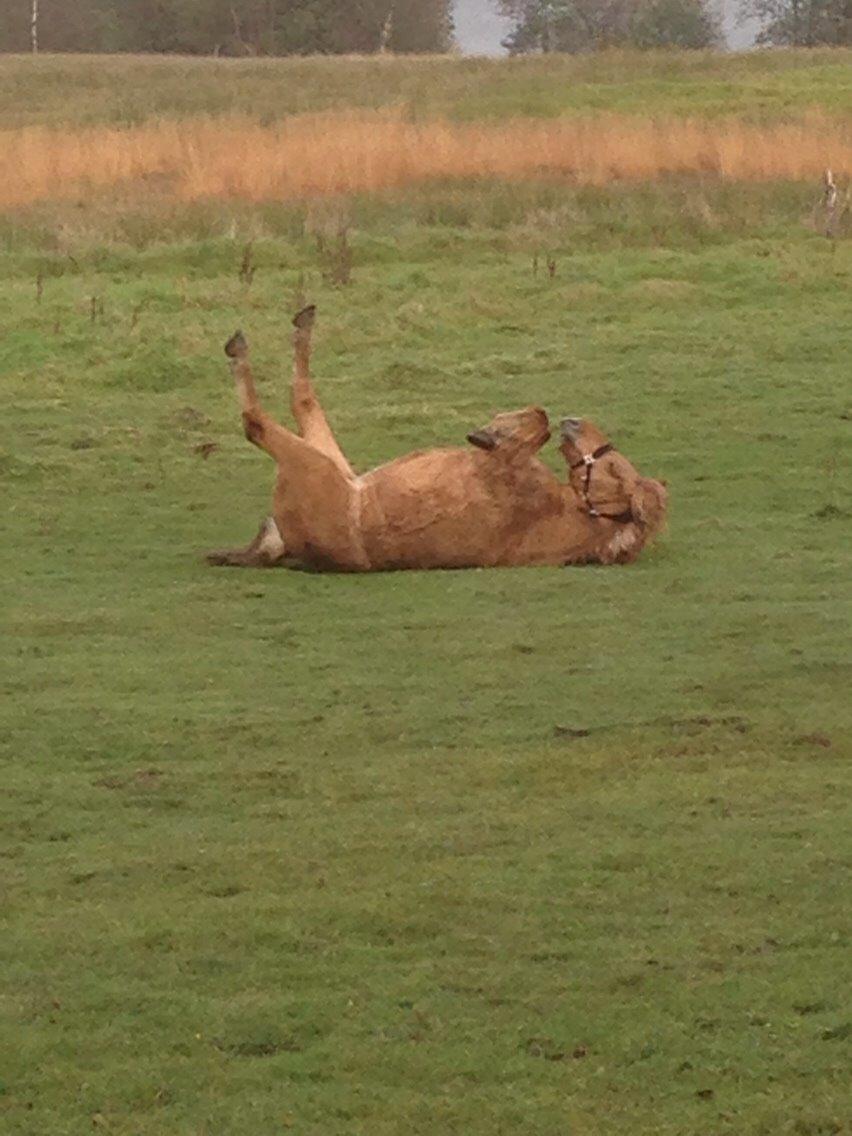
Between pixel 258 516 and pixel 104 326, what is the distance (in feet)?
15.6

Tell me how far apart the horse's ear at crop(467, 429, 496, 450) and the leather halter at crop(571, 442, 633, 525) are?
392 millimetres

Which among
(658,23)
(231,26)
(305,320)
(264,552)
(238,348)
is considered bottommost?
(264,552)

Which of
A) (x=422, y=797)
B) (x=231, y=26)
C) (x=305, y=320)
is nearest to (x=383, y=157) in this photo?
(x=305, y=320)

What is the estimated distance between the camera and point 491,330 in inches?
580

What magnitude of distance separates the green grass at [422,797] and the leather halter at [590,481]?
10.6 inches

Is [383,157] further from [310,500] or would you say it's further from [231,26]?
[231,26]

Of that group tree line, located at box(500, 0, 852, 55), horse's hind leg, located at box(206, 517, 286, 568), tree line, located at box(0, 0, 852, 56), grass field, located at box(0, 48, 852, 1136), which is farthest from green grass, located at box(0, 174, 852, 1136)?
tree line, located at box(500, 0, 852, 55)

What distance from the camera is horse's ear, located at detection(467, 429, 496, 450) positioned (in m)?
8.45

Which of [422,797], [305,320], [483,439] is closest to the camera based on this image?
[422,797]

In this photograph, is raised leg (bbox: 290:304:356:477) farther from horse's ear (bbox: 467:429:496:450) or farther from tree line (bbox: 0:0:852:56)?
tree line (bbox: 0:0:852:56)

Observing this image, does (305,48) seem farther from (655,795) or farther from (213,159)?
(655,795)

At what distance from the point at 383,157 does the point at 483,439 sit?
1376cm

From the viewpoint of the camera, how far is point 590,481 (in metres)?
8.61

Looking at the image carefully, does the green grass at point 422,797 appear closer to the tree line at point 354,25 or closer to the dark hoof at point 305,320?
the dark hoof at point 305,320
